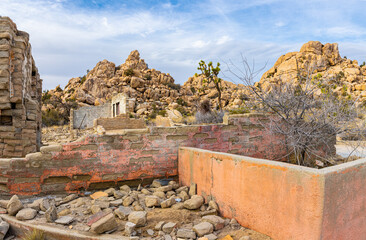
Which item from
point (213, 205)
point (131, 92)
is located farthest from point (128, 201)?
point (131, 92)

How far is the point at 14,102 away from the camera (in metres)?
6.50

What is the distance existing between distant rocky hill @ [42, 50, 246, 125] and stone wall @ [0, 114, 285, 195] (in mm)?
23578

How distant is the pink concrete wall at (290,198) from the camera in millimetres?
2273

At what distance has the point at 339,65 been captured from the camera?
4072 centimetres

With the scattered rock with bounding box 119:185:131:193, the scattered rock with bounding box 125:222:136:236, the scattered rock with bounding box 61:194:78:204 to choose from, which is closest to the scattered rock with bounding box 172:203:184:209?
the scattered rock with bounding box 125:222:136:236

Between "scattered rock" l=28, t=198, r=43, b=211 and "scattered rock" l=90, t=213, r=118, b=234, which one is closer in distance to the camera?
"scattered rock" l=90, t=213, r=118, b=234

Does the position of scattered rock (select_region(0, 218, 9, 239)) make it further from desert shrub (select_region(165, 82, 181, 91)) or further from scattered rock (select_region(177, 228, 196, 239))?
desert shrub (select_region(165, 82, 181, 91))

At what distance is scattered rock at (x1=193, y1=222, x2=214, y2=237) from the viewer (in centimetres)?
294

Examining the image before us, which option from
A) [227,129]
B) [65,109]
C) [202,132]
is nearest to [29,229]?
[202,132]

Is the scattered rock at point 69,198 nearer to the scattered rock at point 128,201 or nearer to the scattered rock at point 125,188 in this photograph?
the scattered rock at point 125,188

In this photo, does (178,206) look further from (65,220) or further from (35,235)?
(35,235)

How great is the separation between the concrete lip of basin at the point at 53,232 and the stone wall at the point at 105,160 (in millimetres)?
937

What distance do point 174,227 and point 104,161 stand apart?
212 centimetres

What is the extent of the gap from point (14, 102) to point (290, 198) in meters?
7.21
